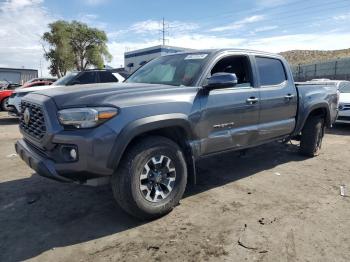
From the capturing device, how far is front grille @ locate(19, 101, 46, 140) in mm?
3799

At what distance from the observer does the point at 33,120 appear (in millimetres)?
4023

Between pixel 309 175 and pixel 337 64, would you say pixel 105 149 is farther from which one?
pixel 337 64

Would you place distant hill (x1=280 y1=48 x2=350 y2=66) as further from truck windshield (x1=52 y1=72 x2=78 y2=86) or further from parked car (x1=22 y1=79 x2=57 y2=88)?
truck windshield (x1=52 y1=72 x2=78 y2=86)

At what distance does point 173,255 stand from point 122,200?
81 centimetres

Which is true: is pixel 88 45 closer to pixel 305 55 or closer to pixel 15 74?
pixel 15 74


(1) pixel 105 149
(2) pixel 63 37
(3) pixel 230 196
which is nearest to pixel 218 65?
(3) pixel 230 196

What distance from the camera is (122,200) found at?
12.2 feet

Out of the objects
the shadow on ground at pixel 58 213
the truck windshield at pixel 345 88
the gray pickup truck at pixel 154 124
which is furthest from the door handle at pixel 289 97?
the truck windshield at pixel 345 88

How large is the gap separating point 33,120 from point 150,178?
1.45 metres

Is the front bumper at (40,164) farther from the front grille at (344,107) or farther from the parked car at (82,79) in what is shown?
the front grille at (344,107)

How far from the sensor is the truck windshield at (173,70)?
180 inches

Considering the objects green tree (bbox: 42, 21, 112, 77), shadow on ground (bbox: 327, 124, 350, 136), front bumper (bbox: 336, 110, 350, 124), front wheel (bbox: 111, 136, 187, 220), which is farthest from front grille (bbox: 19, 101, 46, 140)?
green tree (bbox: 42, 21, 112, 77)

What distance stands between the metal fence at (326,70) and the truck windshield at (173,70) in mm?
31439

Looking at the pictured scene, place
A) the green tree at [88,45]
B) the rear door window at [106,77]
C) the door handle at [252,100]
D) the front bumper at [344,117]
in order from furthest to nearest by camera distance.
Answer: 1. the green tree at [88,45]
2. the rear door window at [106,77]
3. the front bumper at [344,117]
4. the door handle at [252,100]
